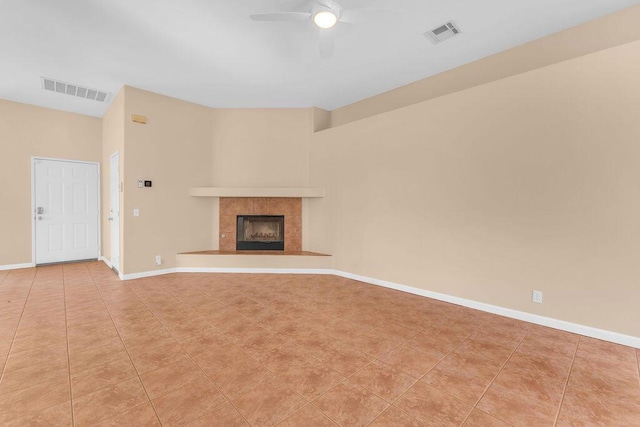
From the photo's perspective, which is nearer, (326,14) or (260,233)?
(326,14)

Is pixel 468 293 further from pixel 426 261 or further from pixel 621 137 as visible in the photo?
pixel 621 137

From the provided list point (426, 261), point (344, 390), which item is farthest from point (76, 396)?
point (426, 261)

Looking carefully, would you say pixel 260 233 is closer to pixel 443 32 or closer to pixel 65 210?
pixel 65 210

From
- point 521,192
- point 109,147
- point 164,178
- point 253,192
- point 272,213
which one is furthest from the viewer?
point 272,213

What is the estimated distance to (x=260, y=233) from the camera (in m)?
5.52

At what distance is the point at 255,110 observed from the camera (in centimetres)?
527

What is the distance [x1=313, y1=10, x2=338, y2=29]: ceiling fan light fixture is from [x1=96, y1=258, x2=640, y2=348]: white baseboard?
3267 mm

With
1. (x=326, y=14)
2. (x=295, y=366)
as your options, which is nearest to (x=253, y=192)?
(x=326, y=14)

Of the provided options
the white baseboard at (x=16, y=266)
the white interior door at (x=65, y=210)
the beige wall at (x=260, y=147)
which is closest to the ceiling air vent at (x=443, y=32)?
the beige wall at (x=260, y=147)

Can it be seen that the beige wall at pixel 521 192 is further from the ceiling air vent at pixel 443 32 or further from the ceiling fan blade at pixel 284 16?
the ceiling fan blade at pixel 284 16

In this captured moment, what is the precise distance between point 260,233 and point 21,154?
4.30 meters

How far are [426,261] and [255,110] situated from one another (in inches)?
154

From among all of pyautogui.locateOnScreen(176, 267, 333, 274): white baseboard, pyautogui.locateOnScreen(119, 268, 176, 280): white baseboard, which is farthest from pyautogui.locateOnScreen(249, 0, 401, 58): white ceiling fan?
pyautogui.locateOnScreen(119, 268, 176, 280): white baseboard

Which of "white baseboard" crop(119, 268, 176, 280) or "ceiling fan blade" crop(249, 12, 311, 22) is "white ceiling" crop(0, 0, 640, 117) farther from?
"white baseboard" crop(119, 268, 176, 280)
